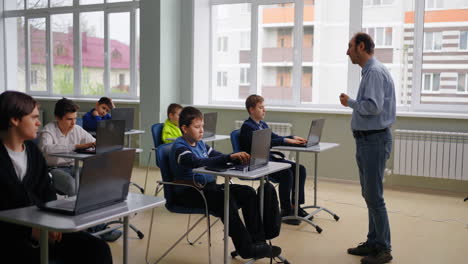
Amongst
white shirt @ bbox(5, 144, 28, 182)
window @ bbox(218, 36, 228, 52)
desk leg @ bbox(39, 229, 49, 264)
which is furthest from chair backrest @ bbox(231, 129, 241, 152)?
window @ bbox(218, 36, 228, 52)

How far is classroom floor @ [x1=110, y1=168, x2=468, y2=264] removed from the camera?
3.58 m

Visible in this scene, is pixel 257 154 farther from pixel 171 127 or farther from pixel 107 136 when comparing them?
pixel 171 127

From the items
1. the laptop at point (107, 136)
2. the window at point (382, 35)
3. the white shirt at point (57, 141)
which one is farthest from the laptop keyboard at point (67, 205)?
the window at point (382, 35)

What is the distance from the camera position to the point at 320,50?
265 inches

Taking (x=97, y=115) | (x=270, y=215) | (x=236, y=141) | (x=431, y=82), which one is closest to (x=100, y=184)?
(x=270, y=215)

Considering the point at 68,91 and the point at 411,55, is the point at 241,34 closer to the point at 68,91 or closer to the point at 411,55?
the point at 411,55

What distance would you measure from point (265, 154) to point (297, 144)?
1108mm

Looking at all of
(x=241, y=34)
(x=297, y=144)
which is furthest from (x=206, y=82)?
(x=297, y=144)

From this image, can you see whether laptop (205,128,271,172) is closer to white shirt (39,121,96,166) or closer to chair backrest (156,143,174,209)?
chair backrest (156,143,174,209)

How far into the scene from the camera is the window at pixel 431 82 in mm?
6078

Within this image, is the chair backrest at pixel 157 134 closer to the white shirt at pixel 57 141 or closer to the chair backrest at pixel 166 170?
the white shirt at pixel 57 141

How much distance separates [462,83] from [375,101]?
3.17 metres

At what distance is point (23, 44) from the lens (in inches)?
377

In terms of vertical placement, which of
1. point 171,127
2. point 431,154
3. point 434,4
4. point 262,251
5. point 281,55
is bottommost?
point 262,251
